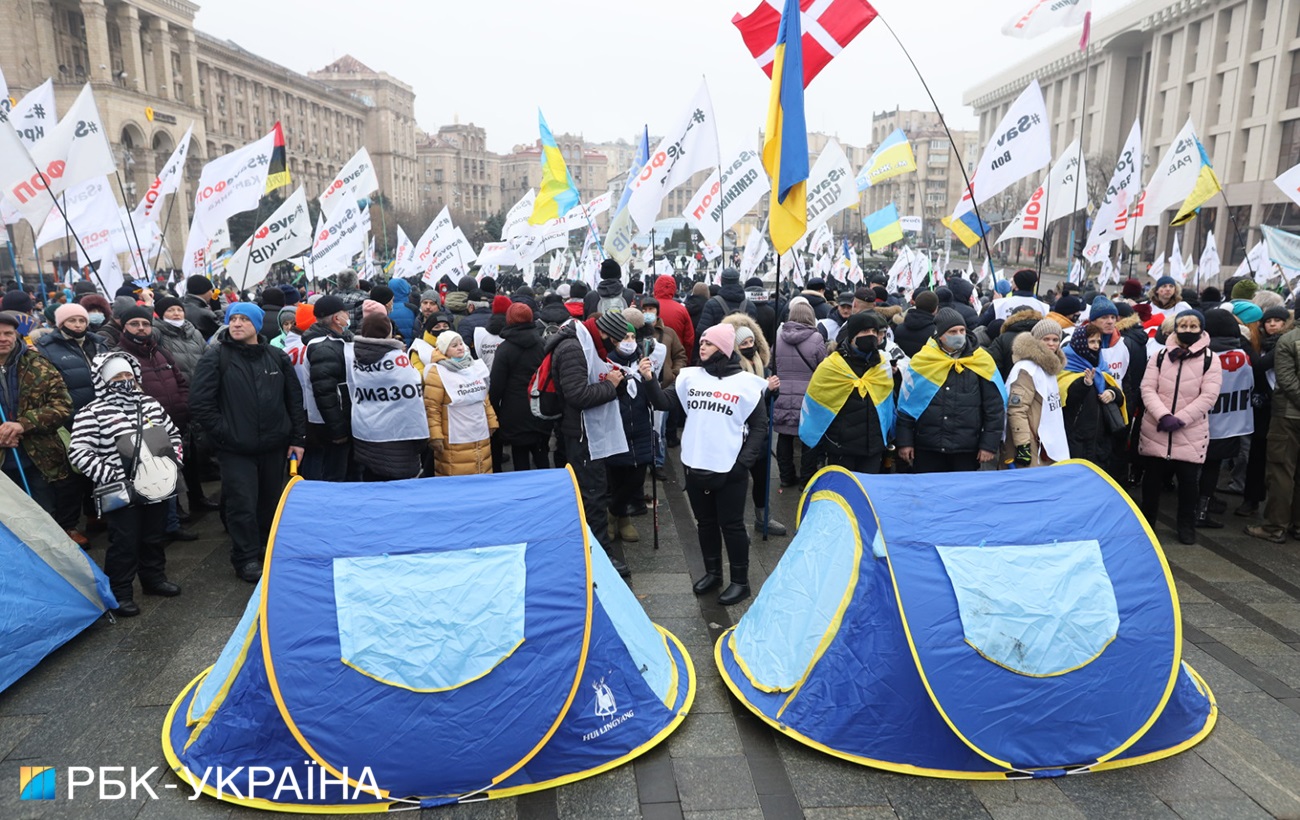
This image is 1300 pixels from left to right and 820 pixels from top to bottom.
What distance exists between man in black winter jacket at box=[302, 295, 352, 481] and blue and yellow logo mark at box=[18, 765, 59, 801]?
2.83 m

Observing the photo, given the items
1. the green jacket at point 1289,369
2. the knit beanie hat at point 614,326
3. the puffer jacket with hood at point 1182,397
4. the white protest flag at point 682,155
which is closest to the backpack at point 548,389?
the knit beanie hat at point 614,326

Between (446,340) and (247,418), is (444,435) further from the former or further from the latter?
(247,418)

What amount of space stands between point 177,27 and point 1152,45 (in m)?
72.4

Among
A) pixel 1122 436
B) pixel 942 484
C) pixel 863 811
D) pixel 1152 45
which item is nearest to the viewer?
pixel 863 811

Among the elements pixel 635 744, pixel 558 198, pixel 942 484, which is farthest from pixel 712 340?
pixel 558 198

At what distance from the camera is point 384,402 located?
607cm

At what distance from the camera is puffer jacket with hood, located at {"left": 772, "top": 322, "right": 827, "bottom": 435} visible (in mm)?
7449

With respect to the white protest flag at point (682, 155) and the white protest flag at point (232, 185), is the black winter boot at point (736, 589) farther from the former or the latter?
the white protest flag at point (232, 185)

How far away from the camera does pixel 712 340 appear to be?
17.5 feet

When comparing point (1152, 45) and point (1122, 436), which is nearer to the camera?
point (1122, 436)

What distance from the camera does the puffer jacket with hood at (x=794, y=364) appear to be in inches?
293

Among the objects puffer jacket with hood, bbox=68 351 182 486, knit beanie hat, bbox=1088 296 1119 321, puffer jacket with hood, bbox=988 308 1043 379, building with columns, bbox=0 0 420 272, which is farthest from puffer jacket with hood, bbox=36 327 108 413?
building with columns, bbox=0 0 420 272

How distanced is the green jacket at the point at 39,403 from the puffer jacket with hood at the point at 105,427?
652mm

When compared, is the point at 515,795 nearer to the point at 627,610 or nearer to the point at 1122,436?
the point at 627,610
